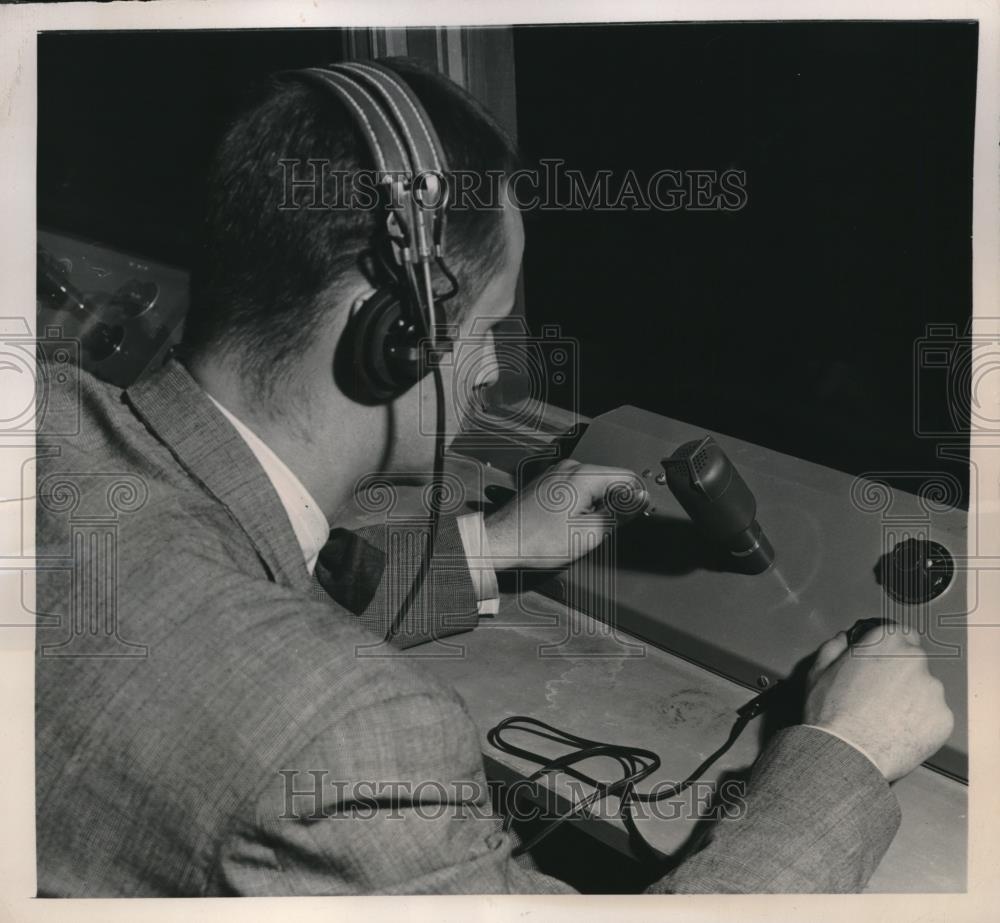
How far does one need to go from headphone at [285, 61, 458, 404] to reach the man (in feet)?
0.06

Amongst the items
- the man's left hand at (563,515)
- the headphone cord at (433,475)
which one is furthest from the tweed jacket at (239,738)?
the man's left hand at (563,515)

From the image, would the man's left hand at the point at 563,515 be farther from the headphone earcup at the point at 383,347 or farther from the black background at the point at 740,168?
the headphone earcup at the point at 383,347

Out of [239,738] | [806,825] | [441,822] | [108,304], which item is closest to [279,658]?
[239,738]

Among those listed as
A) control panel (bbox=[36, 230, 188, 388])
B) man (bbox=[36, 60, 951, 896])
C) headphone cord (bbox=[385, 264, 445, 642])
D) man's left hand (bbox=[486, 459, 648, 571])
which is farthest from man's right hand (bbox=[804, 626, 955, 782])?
control panel (bbox=[36, 230, 188, 388])

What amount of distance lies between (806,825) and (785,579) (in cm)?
24

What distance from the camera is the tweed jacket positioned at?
2.44 ft

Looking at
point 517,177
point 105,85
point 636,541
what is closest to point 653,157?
point 517,177

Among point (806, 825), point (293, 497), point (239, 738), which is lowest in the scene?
point (806, 825)

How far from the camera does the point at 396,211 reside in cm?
87

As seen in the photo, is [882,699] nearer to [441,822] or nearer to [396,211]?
[441,822]

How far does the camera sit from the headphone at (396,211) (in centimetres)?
86

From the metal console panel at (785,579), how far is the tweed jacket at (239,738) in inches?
5.2

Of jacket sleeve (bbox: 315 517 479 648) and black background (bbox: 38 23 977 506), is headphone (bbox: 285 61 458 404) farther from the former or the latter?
jacket sleeve (bbox: 315 517 479 648)

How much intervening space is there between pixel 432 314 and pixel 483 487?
355 mm
